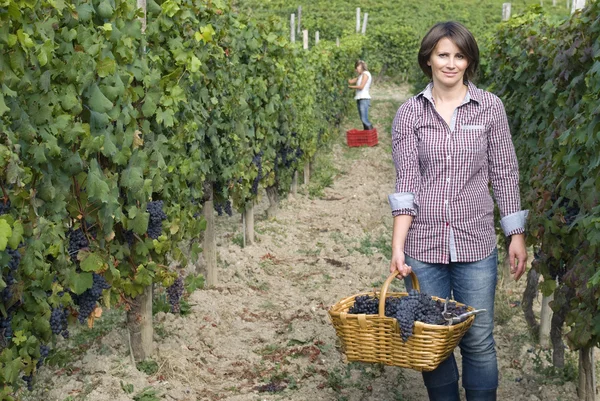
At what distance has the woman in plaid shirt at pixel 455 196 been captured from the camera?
12.5 ft

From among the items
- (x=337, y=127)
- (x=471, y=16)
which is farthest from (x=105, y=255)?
(x=471, y=16)

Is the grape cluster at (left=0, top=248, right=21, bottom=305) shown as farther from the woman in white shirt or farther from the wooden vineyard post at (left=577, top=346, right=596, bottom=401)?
the woman in white shirt

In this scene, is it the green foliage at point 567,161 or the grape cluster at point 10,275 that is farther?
the green foliage at point 567,161

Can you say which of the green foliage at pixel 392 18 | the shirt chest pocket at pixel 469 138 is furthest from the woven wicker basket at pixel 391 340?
the green foliage at pixel 392 18

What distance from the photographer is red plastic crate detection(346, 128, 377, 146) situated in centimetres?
1683

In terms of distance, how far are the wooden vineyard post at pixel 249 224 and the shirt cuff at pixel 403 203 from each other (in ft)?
16.1

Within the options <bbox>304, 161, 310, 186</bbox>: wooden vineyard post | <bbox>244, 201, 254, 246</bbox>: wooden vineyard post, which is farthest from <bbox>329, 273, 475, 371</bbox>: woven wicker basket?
<bbox>304, 161, 310, 186</bbox>: wooden vineyard post

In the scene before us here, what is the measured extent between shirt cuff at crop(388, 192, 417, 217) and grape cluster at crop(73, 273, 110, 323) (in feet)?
5.43

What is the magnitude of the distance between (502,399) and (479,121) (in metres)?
2.03

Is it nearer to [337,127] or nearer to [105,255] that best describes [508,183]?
[105,255]

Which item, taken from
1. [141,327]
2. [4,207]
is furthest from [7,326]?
[141,327]

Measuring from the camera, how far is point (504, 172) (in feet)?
12.8

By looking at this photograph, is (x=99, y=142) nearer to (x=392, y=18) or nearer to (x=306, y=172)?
(x=306, y=172)

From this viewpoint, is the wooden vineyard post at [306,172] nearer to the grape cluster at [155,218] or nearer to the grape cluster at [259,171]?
the grape cluster at [259,171]
